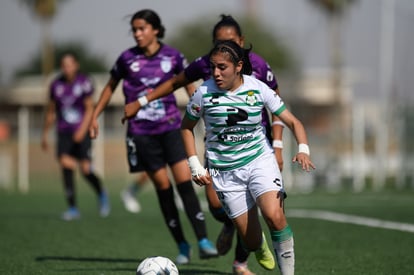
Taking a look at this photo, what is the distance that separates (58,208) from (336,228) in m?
7.17

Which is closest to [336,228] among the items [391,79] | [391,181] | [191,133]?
[191,133]

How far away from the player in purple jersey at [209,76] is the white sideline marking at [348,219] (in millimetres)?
4069

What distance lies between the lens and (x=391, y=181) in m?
27.8

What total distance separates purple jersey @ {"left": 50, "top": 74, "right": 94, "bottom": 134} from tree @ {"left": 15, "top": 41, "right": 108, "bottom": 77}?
6621cm

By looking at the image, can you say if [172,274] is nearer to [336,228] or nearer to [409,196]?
[336,228]

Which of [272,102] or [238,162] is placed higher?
[272,102]

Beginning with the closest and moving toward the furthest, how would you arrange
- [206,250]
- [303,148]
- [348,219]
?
1. [303,148]
2. [206,250]
3. [348,219]

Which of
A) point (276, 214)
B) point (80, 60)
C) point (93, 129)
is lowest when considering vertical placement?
point (80, 60)

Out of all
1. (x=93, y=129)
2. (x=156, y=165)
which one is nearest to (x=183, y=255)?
(x=156, y=165)

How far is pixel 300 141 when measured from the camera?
6.78 m

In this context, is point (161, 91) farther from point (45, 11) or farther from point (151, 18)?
point (45, 11)

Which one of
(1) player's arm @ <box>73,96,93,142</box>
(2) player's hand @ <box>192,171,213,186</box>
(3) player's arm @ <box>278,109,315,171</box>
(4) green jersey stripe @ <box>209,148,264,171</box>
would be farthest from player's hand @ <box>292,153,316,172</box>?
(1) player's arm @ <box>73,96,93,142</box>

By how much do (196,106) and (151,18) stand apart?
2.37 metres

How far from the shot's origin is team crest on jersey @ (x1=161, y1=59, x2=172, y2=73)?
924cm
